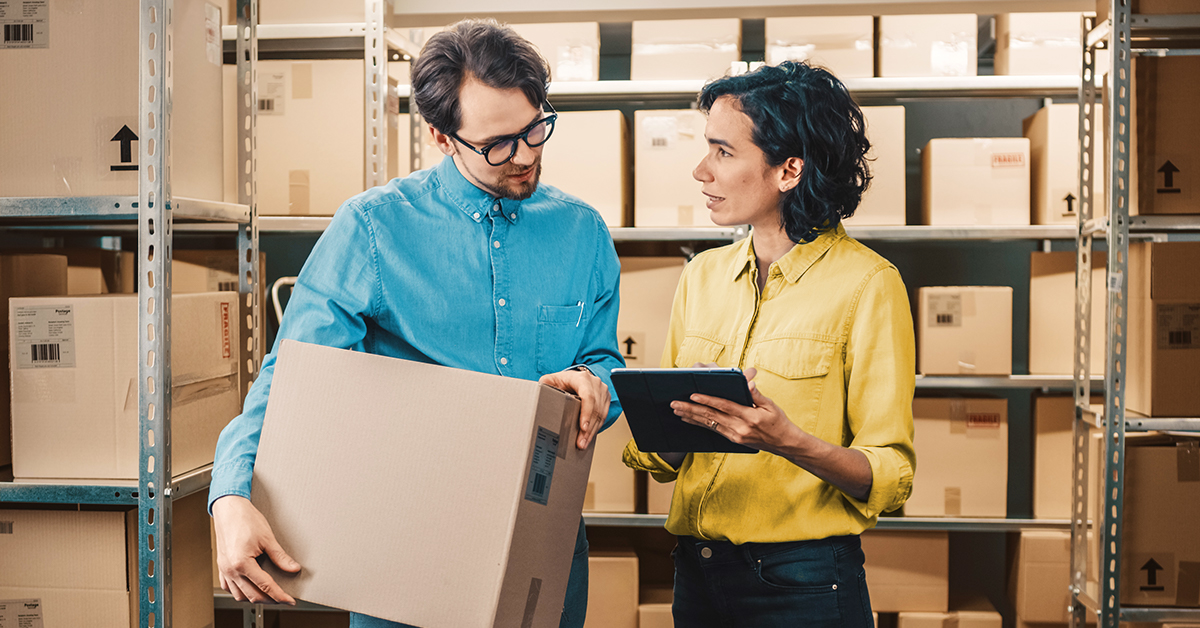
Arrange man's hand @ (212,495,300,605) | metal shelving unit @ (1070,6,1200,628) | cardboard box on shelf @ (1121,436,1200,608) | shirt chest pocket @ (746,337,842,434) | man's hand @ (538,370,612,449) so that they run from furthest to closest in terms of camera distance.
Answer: cardboard box on shelf @ (1121,436,1200,608)
metal shelving unit @ (1070,6,1200,628)
shirt chest pocket @ (746,337,842,434)
man's hand @ (538,370,612,449)
man's hand @ (212,495,300,605)

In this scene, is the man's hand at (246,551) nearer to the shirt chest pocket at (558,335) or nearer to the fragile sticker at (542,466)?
the fragile sticker at (542,466)

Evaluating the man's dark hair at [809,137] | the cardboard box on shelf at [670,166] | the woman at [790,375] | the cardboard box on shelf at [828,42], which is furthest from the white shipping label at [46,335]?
the cardboard box on shelf at [828,42]

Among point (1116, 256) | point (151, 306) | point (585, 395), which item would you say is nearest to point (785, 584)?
point (585, 395)

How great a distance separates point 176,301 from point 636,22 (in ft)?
5.15

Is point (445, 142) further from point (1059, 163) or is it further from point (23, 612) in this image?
point (1059, 163)

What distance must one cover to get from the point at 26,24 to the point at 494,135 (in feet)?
3.05

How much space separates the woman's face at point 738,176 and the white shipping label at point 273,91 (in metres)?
1.37

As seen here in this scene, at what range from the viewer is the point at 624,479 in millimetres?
2357

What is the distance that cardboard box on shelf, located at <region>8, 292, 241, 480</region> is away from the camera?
1.33m

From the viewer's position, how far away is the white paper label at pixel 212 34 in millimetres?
1447

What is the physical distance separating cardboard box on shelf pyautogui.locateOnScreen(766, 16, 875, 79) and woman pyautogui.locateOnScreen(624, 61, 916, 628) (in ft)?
3.67

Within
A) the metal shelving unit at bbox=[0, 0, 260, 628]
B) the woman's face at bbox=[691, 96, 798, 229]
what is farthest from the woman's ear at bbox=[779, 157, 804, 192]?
the metal shelving unit at bbox=[0, 0, 260, 628]

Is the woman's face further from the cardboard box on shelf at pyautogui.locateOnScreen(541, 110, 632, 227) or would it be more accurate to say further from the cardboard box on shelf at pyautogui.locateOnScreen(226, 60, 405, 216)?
the cardboard box on shelf at pyautogui.locateOnScreen(226, 60, 405, 216)

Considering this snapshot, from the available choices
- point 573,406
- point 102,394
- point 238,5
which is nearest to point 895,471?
point 573,406
